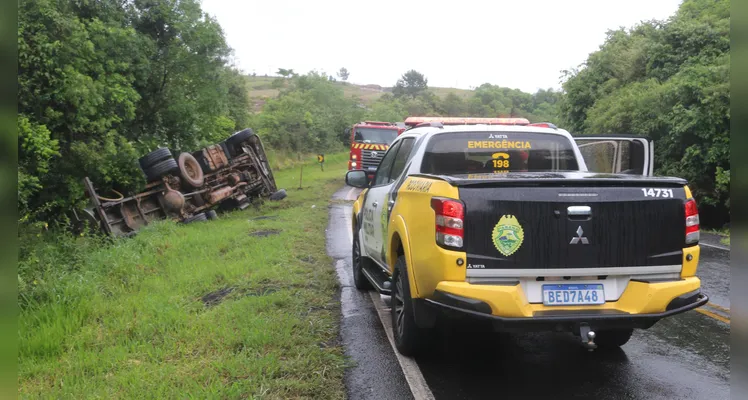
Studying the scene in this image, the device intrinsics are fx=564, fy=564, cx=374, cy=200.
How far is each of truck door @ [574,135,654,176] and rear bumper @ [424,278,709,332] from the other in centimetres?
226

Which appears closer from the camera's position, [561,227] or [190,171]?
[561,227]

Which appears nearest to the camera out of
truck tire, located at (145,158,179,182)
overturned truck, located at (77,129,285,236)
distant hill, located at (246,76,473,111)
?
overturned truck, located at (77,129,285,236)

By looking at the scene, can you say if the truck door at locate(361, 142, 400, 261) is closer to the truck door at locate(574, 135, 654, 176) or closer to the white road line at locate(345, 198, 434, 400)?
the white road line at locate(345, 198, 434, 400)

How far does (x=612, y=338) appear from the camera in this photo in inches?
198

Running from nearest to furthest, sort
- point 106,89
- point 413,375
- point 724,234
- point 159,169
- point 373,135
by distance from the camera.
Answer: point 413,375
point 724,234
point 106,89
point 159,169
point 373,135

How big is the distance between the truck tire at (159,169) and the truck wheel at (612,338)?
36.6 ft

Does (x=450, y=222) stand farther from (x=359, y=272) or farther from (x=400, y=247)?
(x=359, y=272)

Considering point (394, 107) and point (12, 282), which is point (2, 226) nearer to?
point (12, 282)

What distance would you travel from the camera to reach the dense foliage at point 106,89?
11.3 m

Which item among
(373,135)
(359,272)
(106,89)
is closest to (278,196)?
(106,89)

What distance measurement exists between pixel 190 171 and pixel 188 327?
9.96 metres

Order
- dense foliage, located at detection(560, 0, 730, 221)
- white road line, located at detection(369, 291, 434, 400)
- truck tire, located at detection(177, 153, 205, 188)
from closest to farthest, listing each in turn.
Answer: white road line, located at detection(369, 291, 434, 400) < dense foliage, located at detection(560, 0, 730, 221) < truck tire, located at detection(177, 153, 205, 188)

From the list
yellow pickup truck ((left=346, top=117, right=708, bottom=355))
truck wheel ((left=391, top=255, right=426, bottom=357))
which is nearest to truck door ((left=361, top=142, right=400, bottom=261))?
truck wheel ((left=391, top=255, right=426, bottom=357))

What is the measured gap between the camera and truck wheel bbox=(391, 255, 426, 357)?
4543mm
